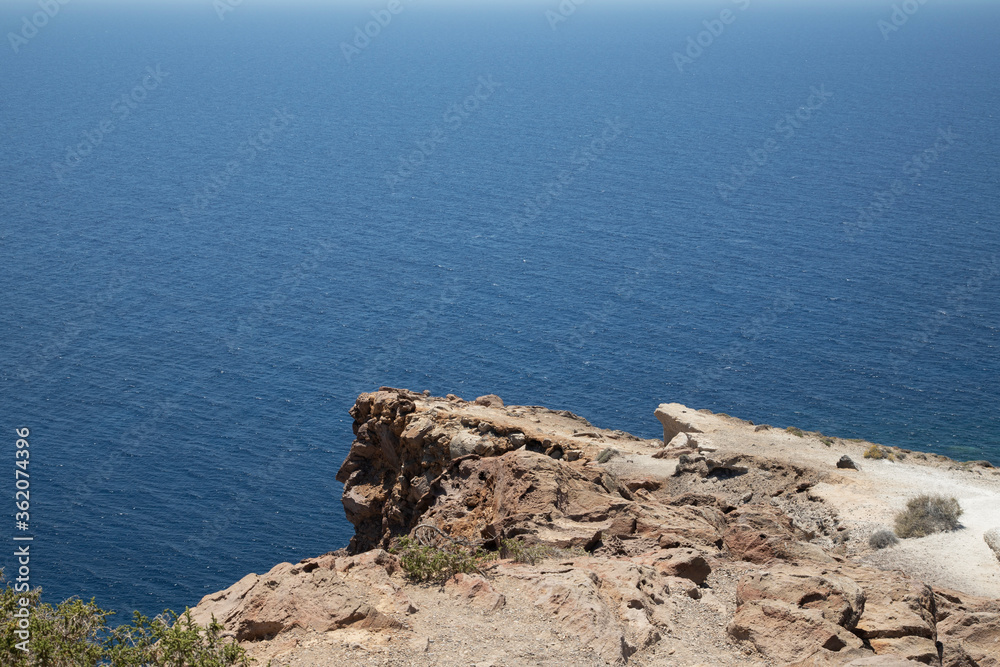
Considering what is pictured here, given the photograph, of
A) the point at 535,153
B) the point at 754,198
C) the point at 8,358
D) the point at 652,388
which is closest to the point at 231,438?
the point at 8,358

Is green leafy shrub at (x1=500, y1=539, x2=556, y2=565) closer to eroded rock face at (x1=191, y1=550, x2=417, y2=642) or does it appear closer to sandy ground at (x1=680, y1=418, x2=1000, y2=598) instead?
eroded rock face at (x1=191, y1=550, x2=417, y2=642)

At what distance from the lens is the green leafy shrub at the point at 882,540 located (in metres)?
32.3

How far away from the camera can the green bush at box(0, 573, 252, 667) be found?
60.2ft

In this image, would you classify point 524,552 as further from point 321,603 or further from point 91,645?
point 91,645

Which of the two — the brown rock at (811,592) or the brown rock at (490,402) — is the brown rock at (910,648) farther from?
the brown rock at (490,402)

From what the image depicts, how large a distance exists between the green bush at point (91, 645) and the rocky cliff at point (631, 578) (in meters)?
1.49

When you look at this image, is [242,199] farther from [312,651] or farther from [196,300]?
[312,651]

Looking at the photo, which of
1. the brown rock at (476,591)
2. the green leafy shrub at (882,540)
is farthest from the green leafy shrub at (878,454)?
the brown rock at (476,591)

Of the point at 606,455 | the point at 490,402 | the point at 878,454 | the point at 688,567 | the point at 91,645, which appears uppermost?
the point at 490,402

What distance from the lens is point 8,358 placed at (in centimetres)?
9594

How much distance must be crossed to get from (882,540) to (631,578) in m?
13.8

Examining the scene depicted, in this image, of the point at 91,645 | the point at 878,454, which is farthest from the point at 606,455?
the point at 91,645

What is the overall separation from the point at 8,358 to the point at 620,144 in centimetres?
11824

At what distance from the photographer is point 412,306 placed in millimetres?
112688
